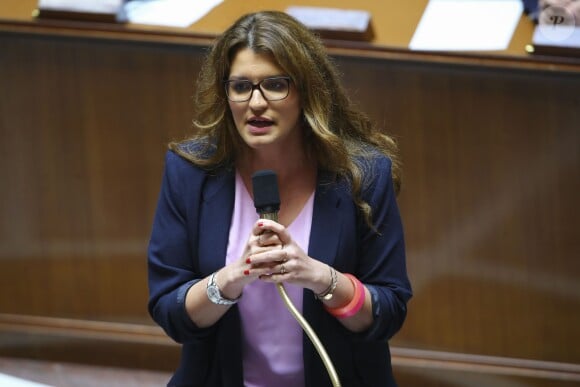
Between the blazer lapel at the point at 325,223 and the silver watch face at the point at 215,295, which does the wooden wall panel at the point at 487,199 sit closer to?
the blazer lapel at the point at 325,223

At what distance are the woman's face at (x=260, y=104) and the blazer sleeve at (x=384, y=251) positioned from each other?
0.17m

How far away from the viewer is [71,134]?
2.67m

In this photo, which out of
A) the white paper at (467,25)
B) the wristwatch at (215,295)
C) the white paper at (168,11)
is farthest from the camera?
the white paper at (168,11)

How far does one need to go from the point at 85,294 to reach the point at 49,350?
18 centimetres

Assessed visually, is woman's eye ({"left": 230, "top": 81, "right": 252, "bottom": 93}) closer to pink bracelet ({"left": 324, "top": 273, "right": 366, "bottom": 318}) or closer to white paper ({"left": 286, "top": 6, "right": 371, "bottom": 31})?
pink bracelet ({"left": 324, "top": 273, "right": 366, "bottom": 318})

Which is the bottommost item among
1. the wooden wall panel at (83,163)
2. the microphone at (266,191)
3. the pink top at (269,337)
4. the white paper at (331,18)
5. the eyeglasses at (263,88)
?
the wooden wall panel at (83,163)

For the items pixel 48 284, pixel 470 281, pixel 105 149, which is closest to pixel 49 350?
pixel 48 284

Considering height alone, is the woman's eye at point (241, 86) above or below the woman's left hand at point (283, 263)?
above

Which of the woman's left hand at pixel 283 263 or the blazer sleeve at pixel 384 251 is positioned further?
the blazer sleeve at pixel 384 251

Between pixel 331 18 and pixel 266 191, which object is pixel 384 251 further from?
pixel 331 18

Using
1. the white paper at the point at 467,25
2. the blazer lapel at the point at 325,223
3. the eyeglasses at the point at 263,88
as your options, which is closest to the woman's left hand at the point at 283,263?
the blazer lapel at the point at 325,223

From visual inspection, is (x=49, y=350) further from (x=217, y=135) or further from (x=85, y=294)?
(x=217, y=135)

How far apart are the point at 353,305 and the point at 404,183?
1.04m

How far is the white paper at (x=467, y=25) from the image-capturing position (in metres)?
2.38
